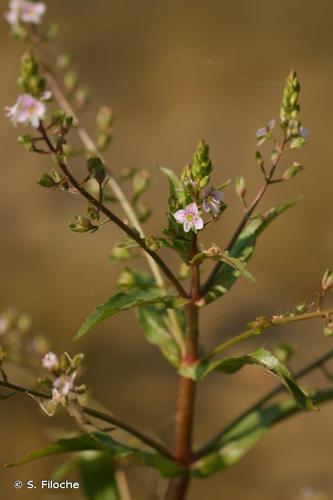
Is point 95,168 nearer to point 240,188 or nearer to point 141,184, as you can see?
point 240,188

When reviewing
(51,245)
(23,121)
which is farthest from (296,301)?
(23,121)

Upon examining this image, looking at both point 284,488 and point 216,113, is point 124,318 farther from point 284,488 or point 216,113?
point 216,113

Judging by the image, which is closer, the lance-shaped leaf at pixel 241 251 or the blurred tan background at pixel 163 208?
the lance-shaped leaf at pixel 241 251

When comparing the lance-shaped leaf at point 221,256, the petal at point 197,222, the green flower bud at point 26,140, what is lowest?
the lance-shaped leaf at point 221,256

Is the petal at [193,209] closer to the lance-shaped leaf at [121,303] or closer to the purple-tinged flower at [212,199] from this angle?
the purple-tinged flower at [212,199]

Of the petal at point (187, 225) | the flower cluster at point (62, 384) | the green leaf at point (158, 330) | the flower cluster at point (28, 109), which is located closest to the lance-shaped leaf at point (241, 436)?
the green leaf at point (158, 330)

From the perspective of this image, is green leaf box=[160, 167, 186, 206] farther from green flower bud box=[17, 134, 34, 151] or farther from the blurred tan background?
the blurred tan background

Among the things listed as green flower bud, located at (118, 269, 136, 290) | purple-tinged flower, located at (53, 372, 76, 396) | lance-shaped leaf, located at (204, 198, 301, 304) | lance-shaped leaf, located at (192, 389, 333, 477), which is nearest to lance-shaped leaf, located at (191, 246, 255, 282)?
lance-shaped leaf, located at (204, 198, 301, 304)

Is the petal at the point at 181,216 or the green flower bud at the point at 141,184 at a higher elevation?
the green flower bud at the point at 141,184
